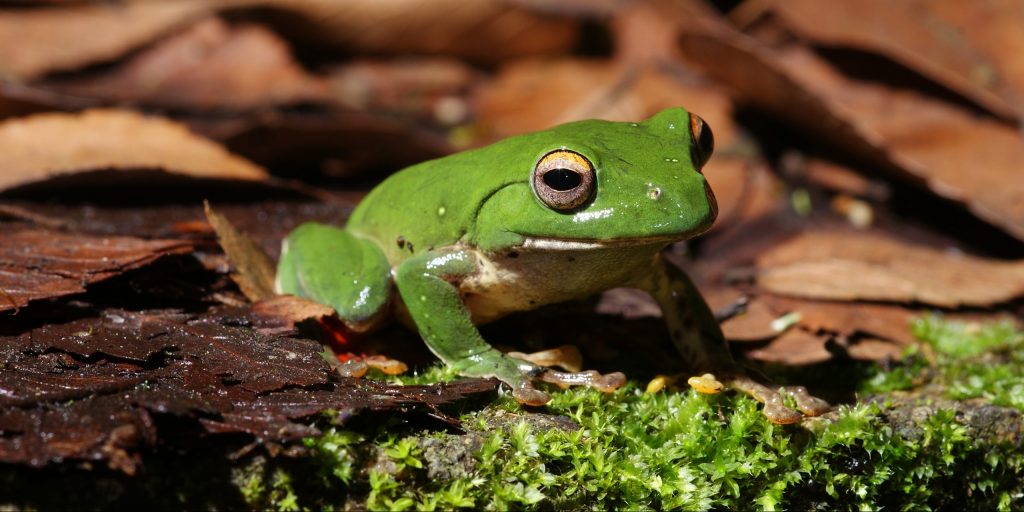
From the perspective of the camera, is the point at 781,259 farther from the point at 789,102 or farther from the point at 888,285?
the point at 789,102

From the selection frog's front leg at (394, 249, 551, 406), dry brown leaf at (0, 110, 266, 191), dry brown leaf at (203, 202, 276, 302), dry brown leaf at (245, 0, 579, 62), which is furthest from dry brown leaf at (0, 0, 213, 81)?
frog's front leg at (394, 249, 551, 406)

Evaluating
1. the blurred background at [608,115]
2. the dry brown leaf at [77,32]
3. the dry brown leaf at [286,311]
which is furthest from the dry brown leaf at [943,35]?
the dry brown leaf at [77,32]

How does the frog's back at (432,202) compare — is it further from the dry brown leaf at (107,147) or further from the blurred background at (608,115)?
the dry brown leaf at (107,147)

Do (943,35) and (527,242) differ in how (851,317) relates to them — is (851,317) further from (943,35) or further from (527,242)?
(943,35)

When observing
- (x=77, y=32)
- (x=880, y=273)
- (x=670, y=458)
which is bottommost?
(x=880, y=273)

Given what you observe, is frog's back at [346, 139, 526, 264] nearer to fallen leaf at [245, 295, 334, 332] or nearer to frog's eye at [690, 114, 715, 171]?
fallen leaf at [245, 295, 334, 332]

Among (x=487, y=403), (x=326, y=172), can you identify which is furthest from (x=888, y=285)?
(x=326, y=172)

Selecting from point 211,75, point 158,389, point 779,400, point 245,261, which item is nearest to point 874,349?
point 779,400
